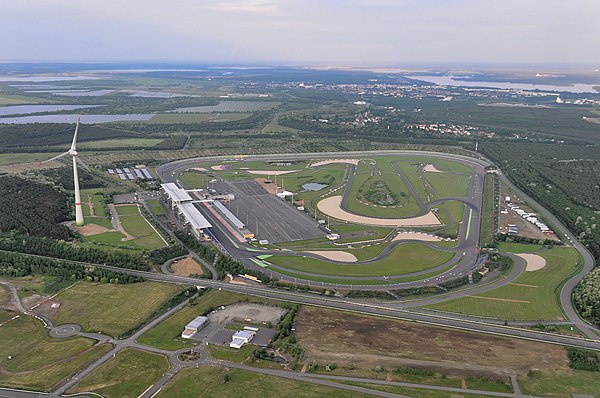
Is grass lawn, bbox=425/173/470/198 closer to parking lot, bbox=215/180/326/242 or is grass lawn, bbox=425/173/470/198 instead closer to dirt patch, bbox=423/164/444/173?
dirt patch, bbox=423/164/444/173

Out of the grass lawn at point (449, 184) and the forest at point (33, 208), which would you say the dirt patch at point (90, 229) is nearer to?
the forest at point (33, 208)

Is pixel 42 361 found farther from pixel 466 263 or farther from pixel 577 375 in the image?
pixel 466 263

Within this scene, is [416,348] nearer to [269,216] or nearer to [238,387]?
[238,387]

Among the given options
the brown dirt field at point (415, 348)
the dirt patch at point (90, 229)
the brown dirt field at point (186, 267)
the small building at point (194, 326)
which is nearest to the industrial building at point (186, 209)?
the brown dirt field at point (186, 267)

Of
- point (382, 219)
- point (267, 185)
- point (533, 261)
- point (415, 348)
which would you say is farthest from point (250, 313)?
point (267, 185)

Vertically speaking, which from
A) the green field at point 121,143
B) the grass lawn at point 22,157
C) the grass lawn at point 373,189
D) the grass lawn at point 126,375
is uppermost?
the green field at point 121,143

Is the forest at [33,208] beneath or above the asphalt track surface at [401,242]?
above
